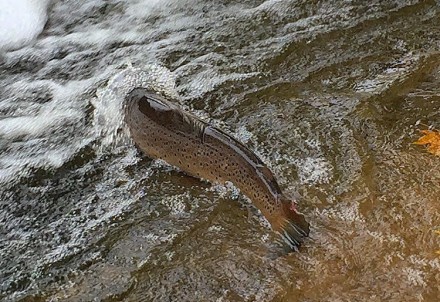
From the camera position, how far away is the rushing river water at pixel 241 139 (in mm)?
3277

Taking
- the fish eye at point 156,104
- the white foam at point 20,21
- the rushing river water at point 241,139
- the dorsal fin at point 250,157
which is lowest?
the rushing river water at point 241,139

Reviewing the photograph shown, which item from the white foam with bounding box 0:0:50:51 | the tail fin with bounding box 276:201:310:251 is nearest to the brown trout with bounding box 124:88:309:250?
the tail fin with bounding box 276:201:310:251

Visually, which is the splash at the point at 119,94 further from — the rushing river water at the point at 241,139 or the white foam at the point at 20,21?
the white foam at the point at 20,21

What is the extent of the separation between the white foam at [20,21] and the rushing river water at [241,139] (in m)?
0.23

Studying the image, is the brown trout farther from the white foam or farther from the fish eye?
the white foam

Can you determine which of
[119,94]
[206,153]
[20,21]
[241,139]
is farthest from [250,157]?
[20,21]

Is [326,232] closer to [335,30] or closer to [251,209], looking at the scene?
[251,209]

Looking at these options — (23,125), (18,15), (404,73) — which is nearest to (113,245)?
(23,125)

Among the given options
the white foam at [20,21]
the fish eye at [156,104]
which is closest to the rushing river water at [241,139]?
the white foam at [20,21]

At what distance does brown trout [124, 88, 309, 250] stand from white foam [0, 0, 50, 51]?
236 cm

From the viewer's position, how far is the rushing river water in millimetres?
3277

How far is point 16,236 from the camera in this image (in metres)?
3.72

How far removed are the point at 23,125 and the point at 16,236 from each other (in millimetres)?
1259

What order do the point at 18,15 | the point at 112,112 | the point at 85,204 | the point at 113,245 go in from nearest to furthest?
the point at 113,245 < the point at 85,204 < the point at 112,112 < the point at 18,15
